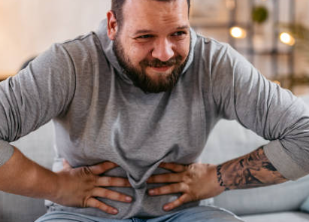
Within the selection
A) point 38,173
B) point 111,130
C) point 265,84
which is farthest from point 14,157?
point 265,84

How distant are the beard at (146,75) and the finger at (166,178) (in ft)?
0.86

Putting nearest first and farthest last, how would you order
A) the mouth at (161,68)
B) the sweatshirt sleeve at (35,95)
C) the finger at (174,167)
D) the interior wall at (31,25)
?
the sweatshirt sleeve at (35,95), the mouth at (161,68), the finger at (174,167), the interior wall at (31,25)

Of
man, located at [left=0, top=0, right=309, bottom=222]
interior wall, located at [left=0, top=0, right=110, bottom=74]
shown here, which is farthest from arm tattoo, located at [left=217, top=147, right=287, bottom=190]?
interior wall, located at [left=0, top=0, right=110, bottom=74]

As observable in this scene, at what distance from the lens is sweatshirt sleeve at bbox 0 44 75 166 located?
1.01 m

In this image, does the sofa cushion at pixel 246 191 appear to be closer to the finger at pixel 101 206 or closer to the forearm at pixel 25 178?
the finger at pixel 101 206

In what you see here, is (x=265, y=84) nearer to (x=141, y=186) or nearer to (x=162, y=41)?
(x=162, y=41)

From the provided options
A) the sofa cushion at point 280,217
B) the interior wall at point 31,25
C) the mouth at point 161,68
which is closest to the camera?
the mouth at point 161,68

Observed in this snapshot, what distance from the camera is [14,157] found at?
1.04 m

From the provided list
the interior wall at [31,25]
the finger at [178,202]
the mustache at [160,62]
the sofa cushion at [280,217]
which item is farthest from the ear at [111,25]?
the interior wall at [31,25]

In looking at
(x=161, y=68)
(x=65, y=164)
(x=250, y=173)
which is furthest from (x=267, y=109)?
(x=65, y=164)

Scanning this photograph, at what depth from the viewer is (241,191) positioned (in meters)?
1.49

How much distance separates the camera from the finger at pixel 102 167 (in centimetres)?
118

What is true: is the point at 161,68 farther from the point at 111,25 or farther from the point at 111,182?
the point at 111,182

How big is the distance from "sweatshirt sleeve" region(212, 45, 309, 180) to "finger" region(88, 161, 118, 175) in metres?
0.36
